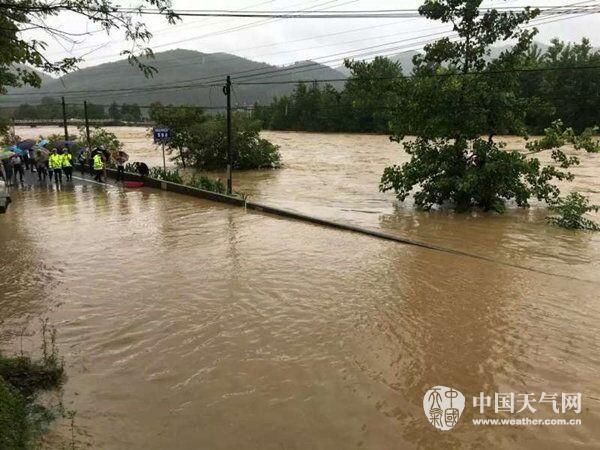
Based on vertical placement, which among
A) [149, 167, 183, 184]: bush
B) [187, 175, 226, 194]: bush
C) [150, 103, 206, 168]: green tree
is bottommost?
[187, 175, 226, 194]: bush

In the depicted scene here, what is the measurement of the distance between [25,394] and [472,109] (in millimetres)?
13258

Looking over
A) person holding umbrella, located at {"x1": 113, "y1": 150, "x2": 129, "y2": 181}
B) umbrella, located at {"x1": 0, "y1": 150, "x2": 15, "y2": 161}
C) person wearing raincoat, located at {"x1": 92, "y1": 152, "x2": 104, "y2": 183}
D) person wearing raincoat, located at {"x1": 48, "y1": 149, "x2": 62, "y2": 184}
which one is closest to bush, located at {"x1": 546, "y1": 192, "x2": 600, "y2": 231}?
person holding umbrella, located at {"x1": 113, "y1": 150, "x2": 129, "y2": 181}

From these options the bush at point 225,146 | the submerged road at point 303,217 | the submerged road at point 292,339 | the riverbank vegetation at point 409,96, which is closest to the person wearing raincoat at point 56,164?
the submerged road at point 303,217


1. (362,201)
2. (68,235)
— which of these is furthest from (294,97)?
(68,235)

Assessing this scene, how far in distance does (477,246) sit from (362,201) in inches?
276

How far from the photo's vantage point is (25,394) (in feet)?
16.3

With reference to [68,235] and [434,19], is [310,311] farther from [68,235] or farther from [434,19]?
[434,19]

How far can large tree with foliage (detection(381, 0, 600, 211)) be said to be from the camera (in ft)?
46.4

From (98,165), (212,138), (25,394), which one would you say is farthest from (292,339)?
(212,138)

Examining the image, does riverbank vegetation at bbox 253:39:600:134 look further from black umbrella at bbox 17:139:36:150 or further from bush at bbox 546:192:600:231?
black umbrella at bbox 17:139:36:150

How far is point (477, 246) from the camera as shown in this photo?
463 inches

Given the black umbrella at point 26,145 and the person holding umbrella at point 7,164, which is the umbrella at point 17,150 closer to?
the black umbrella at point 26,145

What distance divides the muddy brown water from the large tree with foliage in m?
1.76

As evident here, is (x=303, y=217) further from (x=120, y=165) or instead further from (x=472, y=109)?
(x=120, y=165)
